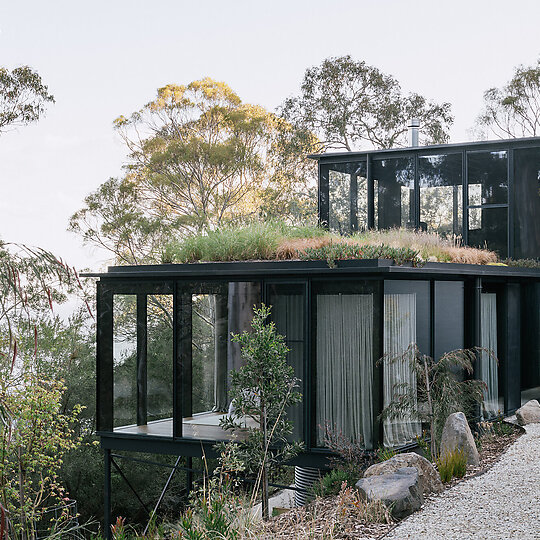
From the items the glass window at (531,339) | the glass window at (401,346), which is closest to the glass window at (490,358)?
the glass window at (531,339)

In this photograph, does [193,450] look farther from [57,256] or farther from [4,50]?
[4,50]

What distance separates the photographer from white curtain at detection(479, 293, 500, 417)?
1031cm

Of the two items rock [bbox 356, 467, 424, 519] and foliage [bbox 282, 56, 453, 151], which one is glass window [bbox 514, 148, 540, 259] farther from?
foliage [bbox 282, 56, 453, 151]

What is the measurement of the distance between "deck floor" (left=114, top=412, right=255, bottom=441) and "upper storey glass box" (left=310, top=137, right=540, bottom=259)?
501cm

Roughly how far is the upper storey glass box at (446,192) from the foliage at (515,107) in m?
10.4

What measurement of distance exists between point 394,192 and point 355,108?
28.1 feet

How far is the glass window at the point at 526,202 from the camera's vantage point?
13117mm

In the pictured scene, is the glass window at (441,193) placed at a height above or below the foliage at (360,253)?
above

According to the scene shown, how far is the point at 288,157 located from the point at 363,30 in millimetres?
5228

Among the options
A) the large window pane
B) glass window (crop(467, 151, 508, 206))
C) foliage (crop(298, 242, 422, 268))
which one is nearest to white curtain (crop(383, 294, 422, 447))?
foliage (crop(298, 242, 422, 268))

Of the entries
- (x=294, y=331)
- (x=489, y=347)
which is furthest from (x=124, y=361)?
(x=489, y=347)

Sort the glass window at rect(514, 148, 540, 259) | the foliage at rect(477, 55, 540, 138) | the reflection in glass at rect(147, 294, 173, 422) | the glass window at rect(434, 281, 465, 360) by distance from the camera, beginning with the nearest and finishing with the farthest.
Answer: the reflection in glass at rect(147, 294, 173, 422), the glass window at rect(434, 281, 465, 360), the glass window at rect(514, 148, 540, 259), the foliage at rect(477, 55, 540, 138)

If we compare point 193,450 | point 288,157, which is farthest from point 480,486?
point 288,157

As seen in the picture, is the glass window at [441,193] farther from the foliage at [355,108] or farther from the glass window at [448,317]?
the foliage at [355,108]
